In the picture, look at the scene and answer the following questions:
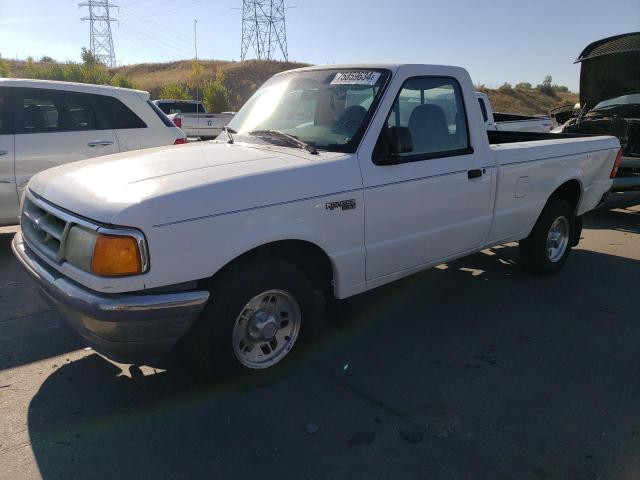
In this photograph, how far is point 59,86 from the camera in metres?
6.07

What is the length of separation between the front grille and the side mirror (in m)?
1.98

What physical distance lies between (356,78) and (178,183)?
1.71 metres

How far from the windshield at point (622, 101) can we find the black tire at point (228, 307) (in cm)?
909

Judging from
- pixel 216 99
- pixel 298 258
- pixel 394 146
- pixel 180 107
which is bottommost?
pixel 298 258

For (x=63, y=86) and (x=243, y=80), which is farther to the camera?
(x=243, y=80)

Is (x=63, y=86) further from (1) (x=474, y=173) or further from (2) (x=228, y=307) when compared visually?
(1) (x=474, y=173)

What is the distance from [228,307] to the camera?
3.00 meters

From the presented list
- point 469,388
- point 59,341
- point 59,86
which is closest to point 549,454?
point 469,388

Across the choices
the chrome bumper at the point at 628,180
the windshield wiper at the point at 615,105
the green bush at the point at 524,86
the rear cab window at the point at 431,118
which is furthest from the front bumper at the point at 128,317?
the green bush at the point at 524,86

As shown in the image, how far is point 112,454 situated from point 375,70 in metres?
3.02

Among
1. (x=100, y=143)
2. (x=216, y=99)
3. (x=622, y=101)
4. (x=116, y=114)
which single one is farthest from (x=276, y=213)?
(x=216, y=99)

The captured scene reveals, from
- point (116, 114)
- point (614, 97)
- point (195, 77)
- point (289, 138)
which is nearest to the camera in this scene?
point (289, 138)

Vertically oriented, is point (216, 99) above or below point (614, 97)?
above

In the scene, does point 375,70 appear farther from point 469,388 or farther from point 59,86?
point 59,86
